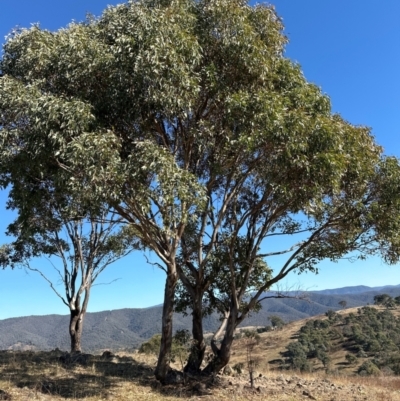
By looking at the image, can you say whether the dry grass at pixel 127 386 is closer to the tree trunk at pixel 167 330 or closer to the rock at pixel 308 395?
the rock at pixel 308 395

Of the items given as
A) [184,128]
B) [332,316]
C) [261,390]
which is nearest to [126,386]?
[261,390]

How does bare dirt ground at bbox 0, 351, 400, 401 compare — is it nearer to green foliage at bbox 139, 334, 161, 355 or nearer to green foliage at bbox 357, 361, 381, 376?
green foliage at bbox 139, 334, 161, 355

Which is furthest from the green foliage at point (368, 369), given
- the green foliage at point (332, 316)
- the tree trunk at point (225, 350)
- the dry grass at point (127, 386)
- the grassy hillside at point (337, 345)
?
the green foliage at point (332, 316)

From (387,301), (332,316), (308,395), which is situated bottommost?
(332,316)

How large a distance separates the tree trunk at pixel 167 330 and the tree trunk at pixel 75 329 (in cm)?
Answer: 976

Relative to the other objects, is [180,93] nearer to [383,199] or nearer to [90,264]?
[383,199]

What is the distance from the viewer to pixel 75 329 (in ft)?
74.1

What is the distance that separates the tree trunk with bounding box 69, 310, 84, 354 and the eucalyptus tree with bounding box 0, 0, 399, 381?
9.62 metres

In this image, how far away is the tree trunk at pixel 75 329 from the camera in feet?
73.5

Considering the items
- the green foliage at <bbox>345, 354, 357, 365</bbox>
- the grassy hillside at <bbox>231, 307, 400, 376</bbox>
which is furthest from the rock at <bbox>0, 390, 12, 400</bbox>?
the green foliage at <bbox>345, 354, 357, 365</bbox>

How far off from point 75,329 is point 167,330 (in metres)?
10.7

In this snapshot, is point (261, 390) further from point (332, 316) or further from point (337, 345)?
point (332, 316)

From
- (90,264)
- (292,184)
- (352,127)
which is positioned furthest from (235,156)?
Result: (90,264)

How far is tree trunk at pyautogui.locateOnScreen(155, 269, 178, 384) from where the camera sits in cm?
1353
